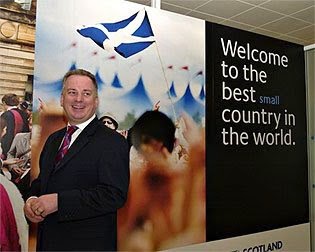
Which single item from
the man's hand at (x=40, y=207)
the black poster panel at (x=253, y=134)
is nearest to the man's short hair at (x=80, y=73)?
the man's hand at (x=40, y=207)

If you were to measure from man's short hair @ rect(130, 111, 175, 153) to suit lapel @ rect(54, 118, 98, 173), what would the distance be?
0.74 ft

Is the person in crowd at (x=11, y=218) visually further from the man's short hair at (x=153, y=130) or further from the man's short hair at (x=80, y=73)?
the man's short hair at (x=153, y=130)

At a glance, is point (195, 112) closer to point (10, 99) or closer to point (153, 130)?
point (153, 130)

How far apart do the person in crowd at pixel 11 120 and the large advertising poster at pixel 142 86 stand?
6 cm

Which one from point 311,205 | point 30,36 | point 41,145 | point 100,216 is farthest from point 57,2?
point 311,205

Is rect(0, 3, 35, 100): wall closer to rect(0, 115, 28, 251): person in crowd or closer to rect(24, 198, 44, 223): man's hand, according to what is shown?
rect(0, 115, 28, 251): person in crowd

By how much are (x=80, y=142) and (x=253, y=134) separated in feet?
3.99

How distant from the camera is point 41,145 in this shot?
65.2 inches

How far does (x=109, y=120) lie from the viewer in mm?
1821

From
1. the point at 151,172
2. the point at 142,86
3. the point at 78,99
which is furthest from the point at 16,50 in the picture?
the point at 151,172

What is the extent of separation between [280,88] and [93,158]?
5.05 feet

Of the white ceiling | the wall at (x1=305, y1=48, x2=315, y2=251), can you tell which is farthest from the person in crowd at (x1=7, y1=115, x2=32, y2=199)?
the white ceiling

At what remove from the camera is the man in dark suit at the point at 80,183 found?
1.66m

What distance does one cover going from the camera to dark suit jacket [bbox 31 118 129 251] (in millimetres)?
1669
